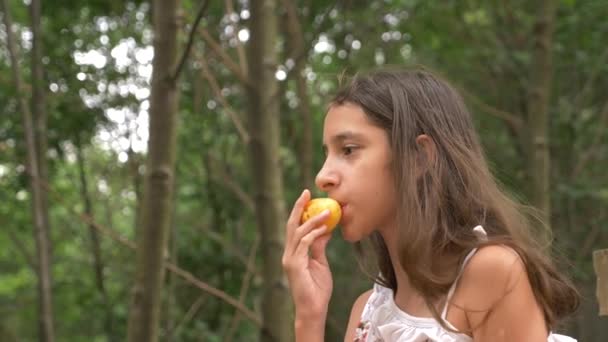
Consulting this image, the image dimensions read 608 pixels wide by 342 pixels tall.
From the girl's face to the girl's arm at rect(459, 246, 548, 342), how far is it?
10.8 inches

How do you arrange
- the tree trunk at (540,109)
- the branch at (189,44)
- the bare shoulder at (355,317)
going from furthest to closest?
the tree trunk at (540,109) < the branch at (189,44) < the bare shoulder at (355,317)

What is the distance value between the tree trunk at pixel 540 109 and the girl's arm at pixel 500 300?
382 cm

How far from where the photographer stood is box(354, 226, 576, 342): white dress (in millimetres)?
2248

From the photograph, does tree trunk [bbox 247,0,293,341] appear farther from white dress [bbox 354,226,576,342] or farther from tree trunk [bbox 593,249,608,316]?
tree trunk [bbox 593,249,608,316]

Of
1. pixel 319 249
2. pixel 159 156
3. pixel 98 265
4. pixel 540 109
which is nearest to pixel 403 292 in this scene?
pixel 319 249

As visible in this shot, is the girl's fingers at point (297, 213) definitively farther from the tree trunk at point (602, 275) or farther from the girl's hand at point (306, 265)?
the tree trunk at point (602, 275)

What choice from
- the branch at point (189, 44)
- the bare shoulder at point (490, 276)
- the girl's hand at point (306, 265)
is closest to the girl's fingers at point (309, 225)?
the girl's hand at point (306, 265)

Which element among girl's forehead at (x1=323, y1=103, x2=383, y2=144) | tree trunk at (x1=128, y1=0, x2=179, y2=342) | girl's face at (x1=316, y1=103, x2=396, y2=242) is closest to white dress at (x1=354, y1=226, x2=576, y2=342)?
girl's face at (x1=316, y1=103, x2=396, y2=242)

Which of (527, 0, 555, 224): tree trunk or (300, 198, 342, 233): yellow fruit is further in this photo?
(527, 0, 555, 224): tree trunk

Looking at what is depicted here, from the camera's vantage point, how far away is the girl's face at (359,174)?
2.31 metres

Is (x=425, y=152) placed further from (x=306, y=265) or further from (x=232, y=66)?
(x=232, y=66)

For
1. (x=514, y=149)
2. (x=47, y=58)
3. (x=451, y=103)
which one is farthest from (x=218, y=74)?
(x=451, y=103)

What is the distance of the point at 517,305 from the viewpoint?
7.21 ft

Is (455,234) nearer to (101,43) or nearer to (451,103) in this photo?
(451,103)
